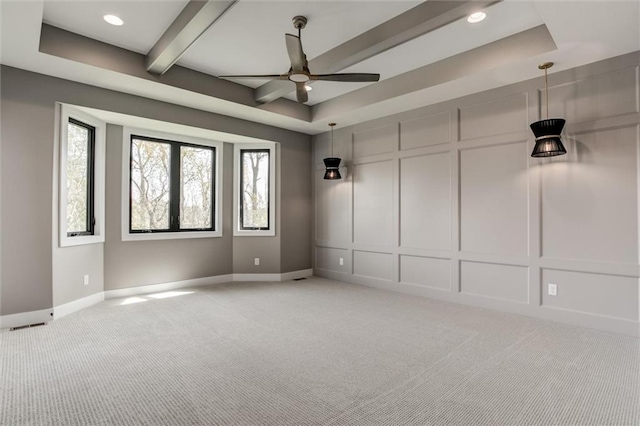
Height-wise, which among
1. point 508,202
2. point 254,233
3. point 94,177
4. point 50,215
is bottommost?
point 254,233

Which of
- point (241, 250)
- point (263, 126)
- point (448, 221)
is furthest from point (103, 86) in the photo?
point (448, 221)

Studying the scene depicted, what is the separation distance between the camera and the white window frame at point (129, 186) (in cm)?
486

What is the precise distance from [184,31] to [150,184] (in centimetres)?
286

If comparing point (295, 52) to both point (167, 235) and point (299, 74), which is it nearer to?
point (299, 74)

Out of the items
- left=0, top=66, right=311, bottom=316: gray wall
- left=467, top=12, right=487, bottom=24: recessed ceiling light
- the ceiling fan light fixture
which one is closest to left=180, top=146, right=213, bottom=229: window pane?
left=0, top=66, right=311, bottom=316: gray wall

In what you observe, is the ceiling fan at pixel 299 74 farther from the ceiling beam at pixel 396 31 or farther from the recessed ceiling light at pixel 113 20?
the recessed ceiling light at pixel 113 20

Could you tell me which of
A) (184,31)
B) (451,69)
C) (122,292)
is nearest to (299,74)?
(184,31)

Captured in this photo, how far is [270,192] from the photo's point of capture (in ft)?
20.1

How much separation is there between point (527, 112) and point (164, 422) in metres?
4.53

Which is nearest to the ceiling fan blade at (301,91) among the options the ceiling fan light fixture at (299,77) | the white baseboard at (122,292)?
the ceiling fan light fixture at (299,77)

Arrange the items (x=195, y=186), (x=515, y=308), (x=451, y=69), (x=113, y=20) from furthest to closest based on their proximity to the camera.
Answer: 1. (x=195, y=186)
2. (x=515, y=308)
3. (x=451, y=69)
4. (x=113, y=20)

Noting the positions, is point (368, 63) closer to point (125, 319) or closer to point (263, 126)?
point (263, 126)

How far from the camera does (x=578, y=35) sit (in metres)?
2.97

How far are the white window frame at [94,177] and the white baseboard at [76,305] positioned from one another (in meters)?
0.71
